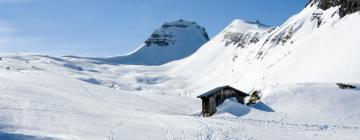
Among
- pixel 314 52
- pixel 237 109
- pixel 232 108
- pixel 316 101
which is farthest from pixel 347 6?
pixel 237 109

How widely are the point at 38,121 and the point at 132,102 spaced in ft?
118

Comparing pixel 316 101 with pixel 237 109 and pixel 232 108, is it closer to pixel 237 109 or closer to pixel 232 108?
pixel 237 109

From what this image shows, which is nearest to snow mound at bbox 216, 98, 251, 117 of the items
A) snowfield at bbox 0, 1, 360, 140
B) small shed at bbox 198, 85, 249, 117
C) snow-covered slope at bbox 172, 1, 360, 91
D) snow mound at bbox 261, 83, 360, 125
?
A: snowfield at bbox 0, 1, 360, 140

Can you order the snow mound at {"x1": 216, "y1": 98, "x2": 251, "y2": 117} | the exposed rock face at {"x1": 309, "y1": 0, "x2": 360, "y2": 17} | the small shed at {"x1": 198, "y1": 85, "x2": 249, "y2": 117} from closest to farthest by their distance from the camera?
the snow mound at {"x1": 216, "y1": 98, "x2": 251, "y2": 117} → the small shed at {"x1": 198, "y1": 85, "x2": 249, "y2": 117} → the exposed rock face at {"x1": 309, "y1": 0, "x2": 360, "y2": 17}

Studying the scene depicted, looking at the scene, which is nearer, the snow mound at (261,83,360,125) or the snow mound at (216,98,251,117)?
the snow mound at (261,83,360,125)

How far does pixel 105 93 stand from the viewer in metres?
79.2

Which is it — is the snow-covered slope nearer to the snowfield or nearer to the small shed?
the snowfield

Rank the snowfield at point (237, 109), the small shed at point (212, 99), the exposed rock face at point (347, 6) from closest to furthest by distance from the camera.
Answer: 1. the snowfield at point (237, 109)
2. the small shed at point (212, 99)
3. the exposed rock face at point (347, 6)

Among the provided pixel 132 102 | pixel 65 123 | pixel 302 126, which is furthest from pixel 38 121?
pixel 132 102

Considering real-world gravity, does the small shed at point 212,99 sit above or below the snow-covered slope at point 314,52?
below

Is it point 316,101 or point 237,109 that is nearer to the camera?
point 237,109

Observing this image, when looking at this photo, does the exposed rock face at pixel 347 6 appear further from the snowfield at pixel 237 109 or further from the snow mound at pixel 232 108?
the snow mound at pixel 232 108

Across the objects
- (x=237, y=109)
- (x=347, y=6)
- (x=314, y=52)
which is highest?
(x=347, y=6)

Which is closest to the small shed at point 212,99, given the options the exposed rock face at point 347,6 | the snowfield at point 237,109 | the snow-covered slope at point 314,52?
the snowfield at point 237,109
